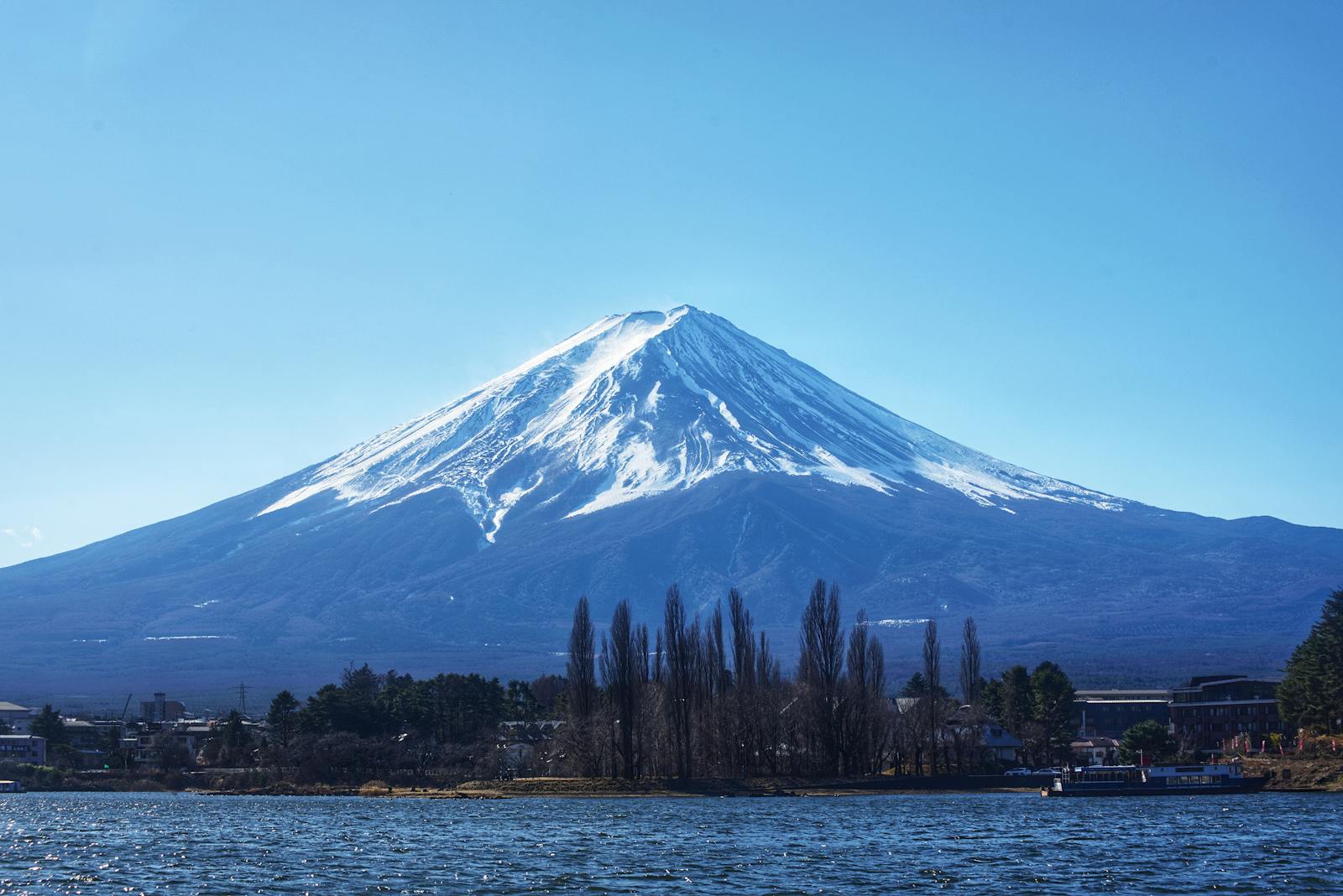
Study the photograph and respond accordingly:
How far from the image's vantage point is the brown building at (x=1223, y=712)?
110 meters

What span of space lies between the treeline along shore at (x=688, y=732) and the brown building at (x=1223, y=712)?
13.3m

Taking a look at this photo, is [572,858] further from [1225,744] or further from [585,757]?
[1225,744]

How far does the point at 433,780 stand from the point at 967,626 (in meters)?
42.7

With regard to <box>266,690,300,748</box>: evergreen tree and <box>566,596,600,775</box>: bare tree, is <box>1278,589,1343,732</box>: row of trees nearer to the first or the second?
<box>566,596,600,775</box>: bare tree

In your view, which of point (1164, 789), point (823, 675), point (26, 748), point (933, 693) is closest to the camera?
point (1164, 789)

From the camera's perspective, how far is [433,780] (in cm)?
9081

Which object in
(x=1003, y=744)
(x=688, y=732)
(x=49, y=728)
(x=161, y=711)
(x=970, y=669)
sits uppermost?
(x=970, y=669)

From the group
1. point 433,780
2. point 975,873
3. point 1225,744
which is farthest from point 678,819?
point 1225,744

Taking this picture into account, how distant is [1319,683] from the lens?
8025cm

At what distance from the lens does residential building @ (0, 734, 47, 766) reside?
114m

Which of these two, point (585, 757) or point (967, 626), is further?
point (967, 626)

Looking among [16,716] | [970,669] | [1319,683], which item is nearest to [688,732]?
[1319,683]

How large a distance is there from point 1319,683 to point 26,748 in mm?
86304

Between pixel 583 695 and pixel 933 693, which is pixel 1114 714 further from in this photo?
pixel 583 695
